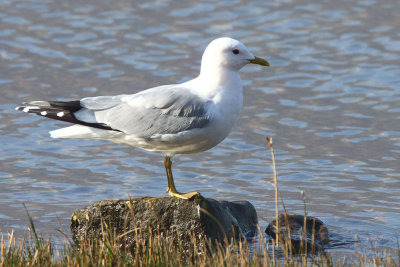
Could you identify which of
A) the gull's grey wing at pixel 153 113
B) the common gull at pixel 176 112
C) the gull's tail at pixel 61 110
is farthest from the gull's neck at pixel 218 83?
the gull's tail at pixel 61 110

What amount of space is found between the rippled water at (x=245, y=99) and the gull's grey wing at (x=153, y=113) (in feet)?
5.05

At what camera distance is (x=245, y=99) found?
49.3ft

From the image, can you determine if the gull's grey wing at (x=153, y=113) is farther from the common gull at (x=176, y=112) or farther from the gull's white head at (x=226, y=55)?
the gull's white head at (x=226, y=55)

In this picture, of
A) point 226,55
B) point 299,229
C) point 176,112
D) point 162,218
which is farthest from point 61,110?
point 299,229

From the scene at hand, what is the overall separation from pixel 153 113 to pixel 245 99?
6426mm

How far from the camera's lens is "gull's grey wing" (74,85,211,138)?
851cm

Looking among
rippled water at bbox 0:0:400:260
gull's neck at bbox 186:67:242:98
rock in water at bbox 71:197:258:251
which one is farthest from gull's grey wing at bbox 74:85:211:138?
rippled water at bbox 0:0:400:260

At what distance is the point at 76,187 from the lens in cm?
1185

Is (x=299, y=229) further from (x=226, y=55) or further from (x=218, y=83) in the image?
(x=226, y=55)

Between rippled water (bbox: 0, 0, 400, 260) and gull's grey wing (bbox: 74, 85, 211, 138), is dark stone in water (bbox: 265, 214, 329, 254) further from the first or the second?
gull's grey wing (bbox: 74, 85, 211, 138)

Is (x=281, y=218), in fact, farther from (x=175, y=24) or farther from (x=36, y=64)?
(x=175, y=24)

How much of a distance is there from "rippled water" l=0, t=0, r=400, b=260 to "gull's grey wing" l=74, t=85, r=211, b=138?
154cm

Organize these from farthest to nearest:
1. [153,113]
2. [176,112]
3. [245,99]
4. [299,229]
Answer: [245,99], [299,229], [153,113], [176,112]

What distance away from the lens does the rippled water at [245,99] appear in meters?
11.5
